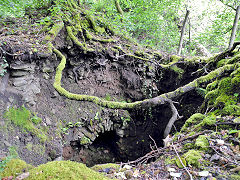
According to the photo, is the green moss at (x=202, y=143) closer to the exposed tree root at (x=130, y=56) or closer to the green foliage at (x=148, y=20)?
the exposed tree root at (x=130, y=56)

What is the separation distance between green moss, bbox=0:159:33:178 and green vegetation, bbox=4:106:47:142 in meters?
2.33

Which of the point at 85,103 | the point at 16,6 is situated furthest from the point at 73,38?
the point at 85,103

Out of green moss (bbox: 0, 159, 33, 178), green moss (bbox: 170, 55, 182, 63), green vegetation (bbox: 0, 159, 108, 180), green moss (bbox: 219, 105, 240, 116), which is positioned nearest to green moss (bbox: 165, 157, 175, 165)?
green vegetation (bbox: 0, 159, 108, 180)

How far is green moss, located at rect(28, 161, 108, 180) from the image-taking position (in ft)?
4.22

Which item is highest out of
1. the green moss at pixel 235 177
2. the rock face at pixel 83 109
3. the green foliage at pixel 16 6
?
the green foliage at pixel 16 6

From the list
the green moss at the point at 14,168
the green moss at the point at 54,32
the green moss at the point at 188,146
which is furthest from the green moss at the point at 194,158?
the green moss at the point at 54,32

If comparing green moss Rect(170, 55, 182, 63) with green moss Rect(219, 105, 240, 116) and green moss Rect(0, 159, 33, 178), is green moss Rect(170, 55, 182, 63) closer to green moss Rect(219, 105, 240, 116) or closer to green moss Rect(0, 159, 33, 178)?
green moss Rect(219, 105, 240, 116)

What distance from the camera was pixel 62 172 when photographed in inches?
52.3

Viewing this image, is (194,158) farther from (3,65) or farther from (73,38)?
(73,38)

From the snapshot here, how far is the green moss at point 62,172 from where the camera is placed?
4.22 ft

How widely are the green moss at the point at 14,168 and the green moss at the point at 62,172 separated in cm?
31

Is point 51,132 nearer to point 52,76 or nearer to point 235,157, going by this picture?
point 52,76

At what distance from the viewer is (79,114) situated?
5.41 metres

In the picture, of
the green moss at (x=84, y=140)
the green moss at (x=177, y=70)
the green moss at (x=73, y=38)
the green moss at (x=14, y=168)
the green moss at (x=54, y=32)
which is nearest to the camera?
the green moss at (x=14, y=168)
